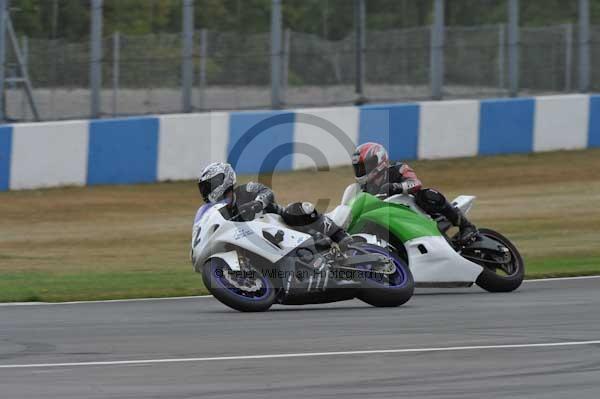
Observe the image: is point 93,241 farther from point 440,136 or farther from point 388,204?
point 440,136

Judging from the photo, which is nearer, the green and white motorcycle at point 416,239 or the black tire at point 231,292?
the black tire at point 231,292

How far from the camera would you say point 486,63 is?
21.5 metres

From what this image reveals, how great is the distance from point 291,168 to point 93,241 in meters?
4.83

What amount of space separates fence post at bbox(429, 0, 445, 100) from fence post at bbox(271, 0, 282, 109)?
283 cm

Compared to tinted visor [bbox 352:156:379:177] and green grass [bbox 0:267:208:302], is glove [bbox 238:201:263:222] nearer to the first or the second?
tinted visor [bbox 352:156:379:177]

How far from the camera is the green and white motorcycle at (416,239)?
408 inches

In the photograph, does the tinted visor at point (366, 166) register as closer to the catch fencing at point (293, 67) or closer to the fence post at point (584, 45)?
the catch fencing at point (293, 67)

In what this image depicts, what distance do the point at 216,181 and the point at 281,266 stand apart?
0.81 meters

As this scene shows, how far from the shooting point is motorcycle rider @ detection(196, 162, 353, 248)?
968 cm

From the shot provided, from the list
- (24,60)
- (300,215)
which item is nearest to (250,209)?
(300,215)

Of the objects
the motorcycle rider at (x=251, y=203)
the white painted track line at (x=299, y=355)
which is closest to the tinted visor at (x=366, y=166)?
the motorcycle rider at (x=251, y=203)

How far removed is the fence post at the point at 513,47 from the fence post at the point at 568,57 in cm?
115

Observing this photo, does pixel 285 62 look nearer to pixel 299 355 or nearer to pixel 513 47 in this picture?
pixel 513 47

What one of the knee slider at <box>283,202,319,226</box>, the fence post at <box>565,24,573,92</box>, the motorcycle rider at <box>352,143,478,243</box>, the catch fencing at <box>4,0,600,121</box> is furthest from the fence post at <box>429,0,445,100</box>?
the knee slider at <box>283,202,319,226</box>
